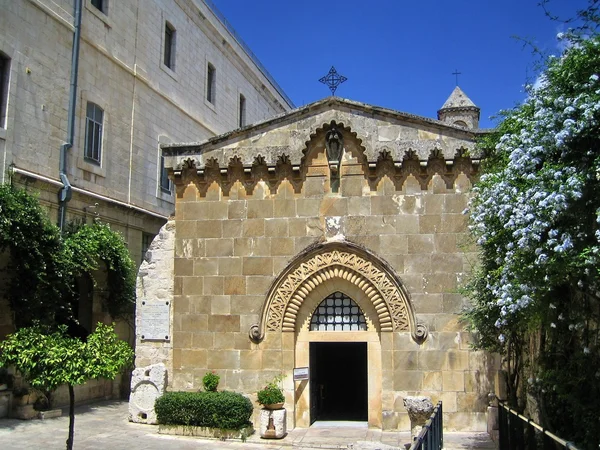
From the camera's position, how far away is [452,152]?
1390 centimetres

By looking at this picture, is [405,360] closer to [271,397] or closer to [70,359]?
[271,397]

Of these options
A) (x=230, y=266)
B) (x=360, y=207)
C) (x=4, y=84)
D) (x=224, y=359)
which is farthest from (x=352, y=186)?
(x=4, y=84)

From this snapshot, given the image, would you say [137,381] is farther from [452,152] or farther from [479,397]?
[452,152]

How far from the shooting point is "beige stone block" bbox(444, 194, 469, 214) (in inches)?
549

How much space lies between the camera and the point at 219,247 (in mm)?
14648

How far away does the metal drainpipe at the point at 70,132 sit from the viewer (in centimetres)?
1658

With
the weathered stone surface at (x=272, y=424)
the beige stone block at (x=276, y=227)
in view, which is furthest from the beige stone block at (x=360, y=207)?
the weathered stone surface at (x=272, y=424)

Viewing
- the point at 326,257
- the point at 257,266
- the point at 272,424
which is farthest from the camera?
the point at 257,266

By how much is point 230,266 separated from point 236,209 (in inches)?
51.1

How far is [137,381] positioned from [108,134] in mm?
7800

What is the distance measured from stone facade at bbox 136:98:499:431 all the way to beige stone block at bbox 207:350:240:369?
0.02 metres

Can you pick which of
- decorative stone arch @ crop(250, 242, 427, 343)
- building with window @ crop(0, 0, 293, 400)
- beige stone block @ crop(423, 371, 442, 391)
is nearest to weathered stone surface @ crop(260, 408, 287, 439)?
decorative stone arch @ crop(250, 242, 427, 343)

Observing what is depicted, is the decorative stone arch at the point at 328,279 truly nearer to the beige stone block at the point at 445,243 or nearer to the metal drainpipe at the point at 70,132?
the beige stone block at the point at 445,243

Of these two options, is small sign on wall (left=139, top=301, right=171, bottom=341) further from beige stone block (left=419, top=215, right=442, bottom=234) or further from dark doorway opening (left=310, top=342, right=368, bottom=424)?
beige stone block (left=419, top=215, right=442, bottom=234)
